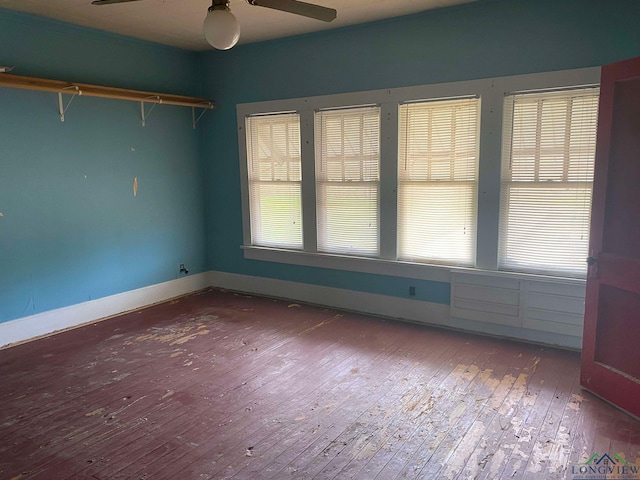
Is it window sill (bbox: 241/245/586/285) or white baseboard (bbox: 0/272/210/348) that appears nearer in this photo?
window sill (bbox: 241/245/586/285)

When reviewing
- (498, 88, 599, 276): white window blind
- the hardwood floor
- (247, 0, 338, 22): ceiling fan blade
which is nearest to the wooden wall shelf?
the hardwood floor

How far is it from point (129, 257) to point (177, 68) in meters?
2.22

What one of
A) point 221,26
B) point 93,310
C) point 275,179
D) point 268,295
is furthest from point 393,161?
point 93,310

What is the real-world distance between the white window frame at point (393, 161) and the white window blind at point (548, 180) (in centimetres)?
8

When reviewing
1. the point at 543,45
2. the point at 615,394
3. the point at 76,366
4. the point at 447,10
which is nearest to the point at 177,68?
the point at 447,10

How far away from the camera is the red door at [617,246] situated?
276cm

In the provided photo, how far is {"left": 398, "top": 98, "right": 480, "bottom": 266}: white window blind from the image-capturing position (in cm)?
406

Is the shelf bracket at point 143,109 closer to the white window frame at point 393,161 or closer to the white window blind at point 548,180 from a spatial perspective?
the white window frame at point 393,161

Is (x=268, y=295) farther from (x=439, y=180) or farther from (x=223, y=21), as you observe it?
(x=223, y=21)

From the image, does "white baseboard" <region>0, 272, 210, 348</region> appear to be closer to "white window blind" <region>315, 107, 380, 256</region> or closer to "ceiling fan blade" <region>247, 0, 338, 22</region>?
"white window blind" <region>315, 107, 380, 256</region>

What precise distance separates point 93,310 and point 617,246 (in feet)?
14.9

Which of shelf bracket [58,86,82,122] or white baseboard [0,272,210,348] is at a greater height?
shelf bracket [58,86,82,122]

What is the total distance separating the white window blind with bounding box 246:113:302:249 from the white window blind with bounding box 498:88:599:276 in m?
2.17

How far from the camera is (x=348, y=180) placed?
472 cm
